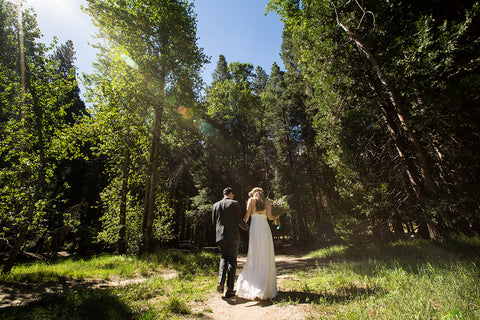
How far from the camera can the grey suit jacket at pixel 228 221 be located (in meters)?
4.77

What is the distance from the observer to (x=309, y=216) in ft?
93.5

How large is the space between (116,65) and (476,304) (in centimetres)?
1437

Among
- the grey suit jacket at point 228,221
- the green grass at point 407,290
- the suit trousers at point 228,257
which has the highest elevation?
the grey suit jacket at point 228,221

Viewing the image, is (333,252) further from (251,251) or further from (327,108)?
(251,251)

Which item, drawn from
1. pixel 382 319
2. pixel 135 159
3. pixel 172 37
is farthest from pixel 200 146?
pixel 382 319

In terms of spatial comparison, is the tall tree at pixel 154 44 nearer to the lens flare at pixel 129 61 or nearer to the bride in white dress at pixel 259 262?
the lens flare at pixel 129 61

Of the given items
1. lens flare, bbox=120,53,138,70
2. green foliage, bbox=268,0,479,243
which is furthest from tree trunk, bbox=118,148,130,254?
green foliage, bbox=268,0,479,243

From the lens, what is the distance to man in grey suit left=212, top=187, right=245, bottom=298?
4561 millimetres

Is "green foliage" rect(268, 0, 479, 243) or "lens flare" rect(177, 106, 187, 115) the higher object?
"lens flare" rect(177, 106, 187, 115)

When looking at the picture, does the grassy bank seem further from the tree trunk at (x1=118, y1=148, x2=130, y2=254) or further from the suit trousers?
the tree trunk at (x1=118, y1=148, x2=130, y2=254)

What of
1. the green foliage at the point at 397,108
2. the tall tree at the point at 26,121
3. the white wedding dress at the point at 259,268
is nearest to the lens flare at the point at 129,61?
the tall tree at the point at 26,121

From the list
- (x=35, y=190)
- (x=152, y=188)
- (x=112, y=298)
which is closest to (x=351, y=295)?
(x=112, y=298)

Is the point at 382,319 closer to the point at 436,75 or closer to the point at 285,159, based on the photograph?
the point at 436,75

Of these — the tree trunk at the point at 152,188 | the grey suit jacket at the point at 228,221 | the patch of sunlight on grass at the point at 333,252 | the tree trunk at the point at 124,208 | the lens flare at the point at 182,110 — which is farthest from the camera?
the tree trunk at the point at 124,208
